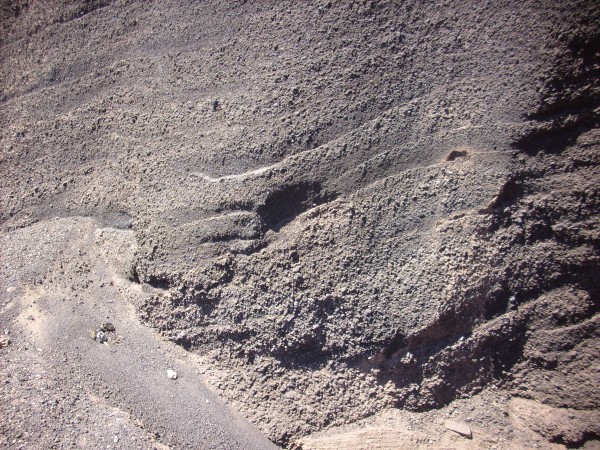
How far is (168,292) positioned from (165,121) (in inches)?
38.8

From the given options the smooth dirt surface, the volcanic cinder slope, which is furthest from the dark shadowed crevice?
the smooth dirt surface

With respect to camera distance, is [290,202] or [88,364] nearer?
[290,202]

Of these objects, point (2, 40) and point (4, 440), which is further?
point (2, 40)

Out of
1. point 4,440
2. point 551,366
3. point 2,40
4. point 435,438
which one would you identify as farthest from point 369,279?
point 2,40

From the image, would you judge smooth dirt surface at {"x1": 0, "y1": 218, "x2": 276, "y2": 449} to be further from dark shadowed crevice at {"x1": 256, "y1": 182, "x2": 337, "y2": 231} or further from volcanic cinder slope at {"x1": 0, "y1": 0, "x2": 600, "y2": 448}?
dark shadowed crevice at {"x1": 256, "y1": 182, "x2": 337, "y2": 231}

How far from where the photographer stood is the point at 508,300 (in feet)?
7.37

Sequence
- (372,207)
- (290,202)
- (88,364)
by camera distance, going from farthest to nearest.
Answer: (88,364), (290,202), (372,207)

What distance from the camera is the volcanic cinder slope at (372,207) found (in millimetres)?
2086

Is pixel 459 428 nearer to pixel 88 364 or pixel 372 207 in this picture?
pixel 372 207

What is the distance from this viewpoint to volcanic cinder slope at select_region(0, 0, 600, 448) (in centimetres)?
209

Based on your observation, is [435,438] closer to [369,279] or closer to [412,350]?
[412,350]

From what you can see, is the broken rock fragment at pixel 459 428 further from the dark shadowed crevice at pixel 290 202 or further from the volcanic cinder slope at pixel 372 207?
the dark shadowed crevice at pixel 290 202

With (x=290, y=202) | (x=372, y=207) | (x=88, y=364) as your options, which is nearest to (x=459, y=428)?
(x=372, y=207)

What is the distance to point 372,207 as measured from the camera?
88.3 inches
